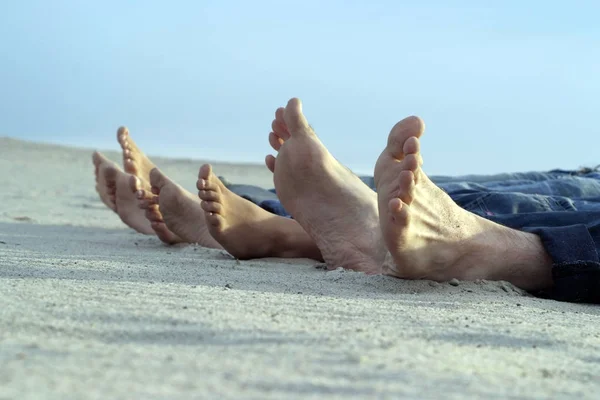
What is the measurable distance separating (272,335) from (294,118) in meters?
0.95

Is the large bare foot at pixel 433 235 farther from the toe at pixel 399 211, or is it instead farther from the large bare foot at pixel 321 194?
the large bare foot at pixel 321 194

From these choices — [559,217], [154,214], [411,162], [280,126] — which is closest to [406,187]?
[411,162]

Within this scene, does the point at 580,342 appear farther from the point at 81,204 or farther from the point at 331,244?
the point at 81,204

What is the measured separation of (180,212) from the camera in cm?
228

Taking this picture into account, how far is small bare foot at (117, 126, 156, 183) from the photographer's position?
2.88m

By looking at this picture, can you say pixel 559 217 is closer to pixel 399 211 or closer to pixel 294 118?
pixel 399 211

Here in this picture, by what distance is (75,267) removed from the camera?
1.53 m

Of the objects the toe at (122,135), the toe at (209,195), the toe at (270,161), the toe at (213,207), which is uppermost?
the toe at (122,135)

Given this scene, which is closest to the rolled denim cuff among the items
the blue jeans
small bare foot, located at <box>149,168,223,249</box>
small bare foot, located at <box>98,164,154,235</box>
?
the blue jeans

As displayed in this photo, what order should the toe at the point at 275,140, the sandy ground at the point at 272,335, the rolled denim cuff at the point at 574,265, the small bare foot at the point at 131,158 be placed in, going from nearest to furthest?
the sandy ground at the point at 272,335 → the rolled denim cuff at the point at 574,265 → the toe at the point at 275,140 → the small bare foot at the point at 131,158

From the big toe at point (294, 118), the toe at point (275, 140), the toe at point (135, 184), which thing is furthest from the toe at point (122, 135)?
the big toe at point (294, 118)

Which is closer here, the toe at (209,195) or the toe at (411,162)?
the toe at (411,162)

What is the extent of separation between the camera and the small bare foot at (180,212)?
7.40 feet

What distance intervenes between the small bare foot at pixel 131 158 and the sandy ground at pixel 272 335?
116cm
